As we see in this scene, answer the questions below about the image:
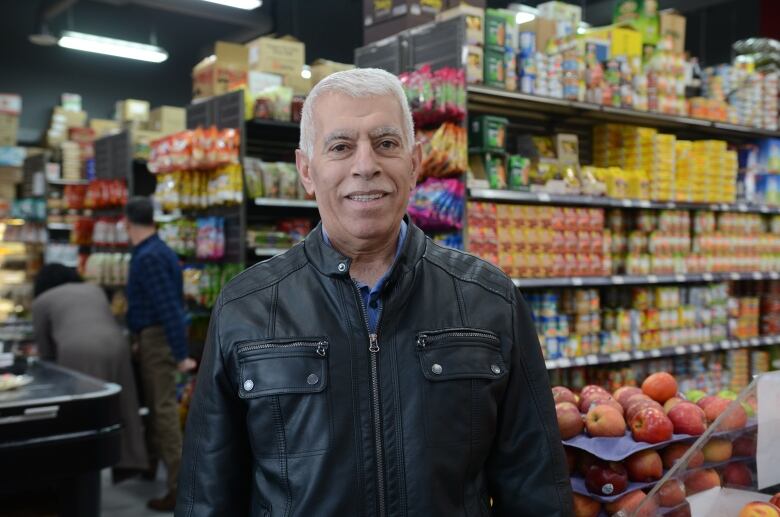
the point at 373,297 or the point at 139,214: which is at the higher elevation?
the point at 139,214

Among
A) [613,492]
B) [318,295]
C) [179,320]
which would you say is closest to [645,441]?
[613,492]

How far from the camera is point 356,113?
1.48 meters

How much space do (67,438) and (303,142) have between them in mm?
2238

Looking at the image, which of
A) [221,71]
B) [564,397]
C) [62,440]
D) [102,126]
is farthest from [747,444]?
[102,126]

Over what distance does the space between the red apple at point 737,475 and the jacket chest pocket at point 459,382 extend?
904mm

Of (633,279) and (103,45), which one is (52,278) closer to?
(633,279)

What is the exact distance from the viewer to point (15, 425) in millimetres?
3059

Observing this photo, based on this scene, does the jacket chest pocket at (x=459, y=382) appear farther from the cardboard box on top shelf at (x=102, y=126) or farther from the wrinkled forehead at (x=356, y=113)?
the cardboard box on top shelf at (x=102, y=126)

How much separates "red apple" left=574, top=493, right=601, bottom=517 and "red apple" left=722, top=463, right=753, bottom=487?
350 millimetres

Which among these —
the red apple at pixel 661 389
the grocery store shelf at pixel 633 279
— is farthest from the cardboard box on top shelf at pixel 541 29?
the red apple at pixel 661 389

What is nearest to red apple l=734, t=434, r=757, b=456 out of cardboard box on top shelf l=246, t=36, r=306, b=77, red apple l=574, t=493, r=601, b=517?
red apple l=574, t=493, r=601, b=517

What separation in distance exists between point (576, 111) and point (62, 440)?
3.85 metres

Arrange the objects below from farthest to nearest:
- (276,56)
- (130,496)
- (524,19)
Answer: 1. (524,19)
2. (276,56)
3. (130,496)

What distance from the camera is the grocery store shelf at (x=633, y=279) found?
181 inches
